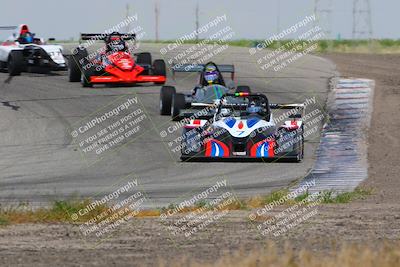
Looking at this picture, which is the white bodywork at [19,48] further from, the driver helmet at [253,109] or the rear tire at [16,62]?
the driver helmet at [253,109]

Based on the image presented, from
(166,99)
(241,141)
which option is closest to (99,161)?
→ (241,141)

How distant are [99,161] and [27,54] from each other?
51.0 ft

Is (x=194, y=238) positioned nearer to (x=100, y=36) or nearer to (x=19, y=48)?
(x=100, y=36)

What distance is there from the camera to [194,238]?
1040 cm

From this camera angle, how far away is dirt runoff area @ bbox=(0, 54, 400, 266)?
911 cm

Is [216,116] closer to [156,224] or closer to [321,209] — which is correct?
[321,209]

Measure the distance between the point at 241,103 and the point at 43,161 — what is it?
16.0ft

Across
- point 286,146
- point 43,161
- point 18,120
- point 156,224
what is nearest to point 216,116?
point 286,146

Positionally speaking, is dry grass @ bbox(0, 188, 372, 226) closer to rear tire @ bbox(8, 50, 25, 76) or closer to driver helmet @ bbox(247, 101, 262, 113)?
driver helmet @ bbox(247, 101, 262, 113)

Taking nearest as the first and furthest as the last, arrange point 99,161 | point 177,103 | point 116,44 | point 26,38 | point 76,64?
point 99,161, point 177,103, point 116,44, point 76,64, point 26,38

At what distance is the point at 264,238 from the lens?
10.4 meters

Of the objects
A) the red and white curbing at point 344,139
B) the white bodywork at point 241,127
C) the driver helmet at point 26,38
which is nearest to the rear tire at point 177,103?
the red and white curbing at point 344,139

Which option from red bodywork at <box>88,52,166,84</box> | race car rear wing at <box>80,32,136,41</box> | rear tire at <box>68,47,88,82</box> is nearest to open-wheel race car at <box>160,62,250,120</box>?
race car rear wing at <box>80,32,136,41</box>

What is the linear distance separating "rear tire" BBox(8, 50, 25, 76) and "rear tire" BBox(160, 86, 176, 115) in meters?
9.06
